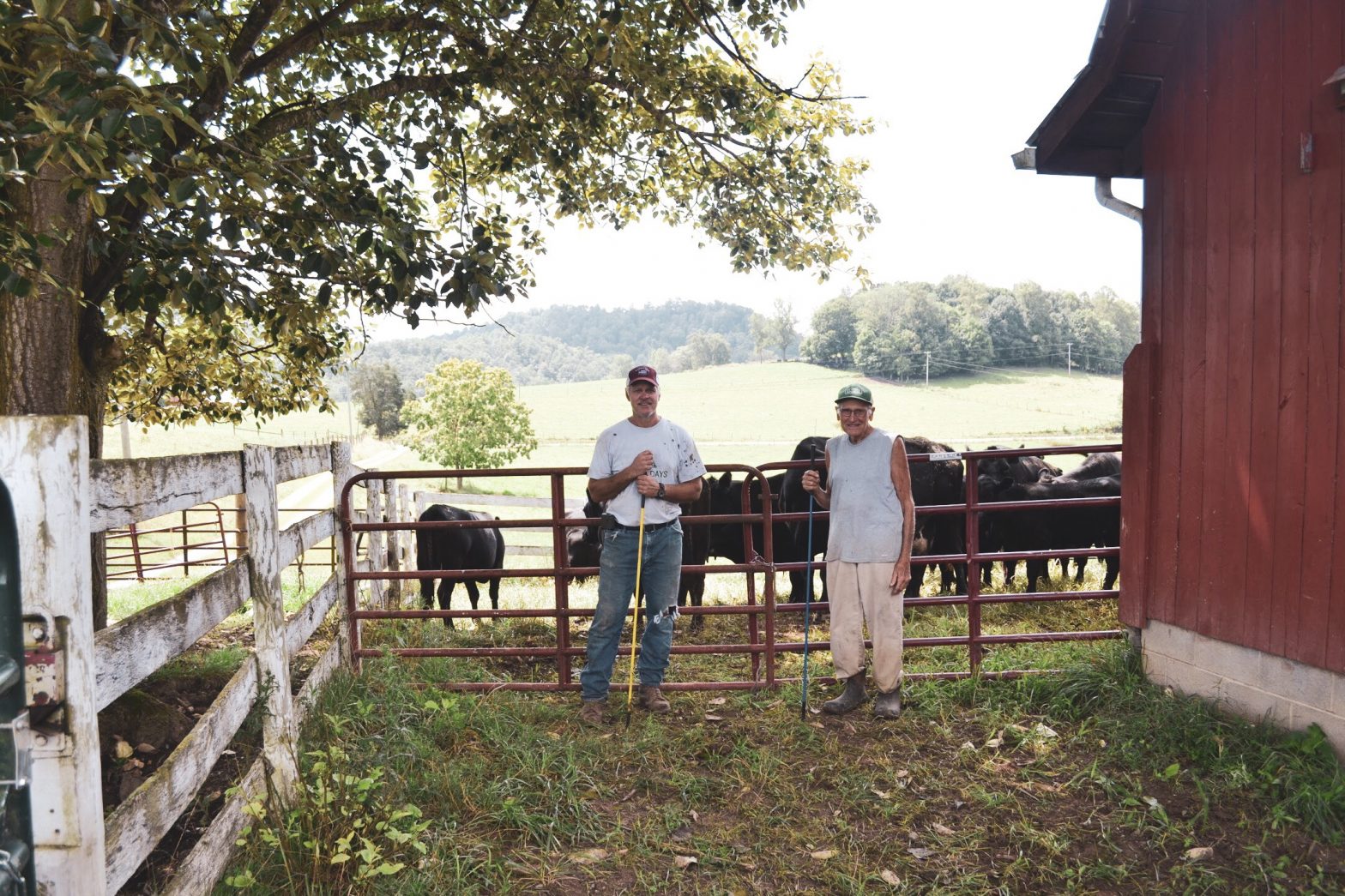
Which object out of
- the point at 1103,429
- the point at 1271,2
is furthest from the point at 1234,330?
the point at 1103,429

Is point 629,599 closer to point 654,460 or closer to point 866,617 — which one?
point 654,460

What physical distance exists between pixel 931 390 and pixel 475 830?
7116 cm

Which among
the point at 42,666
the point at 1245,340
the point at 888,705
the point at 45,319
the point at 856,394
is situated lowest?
the point at 888,705

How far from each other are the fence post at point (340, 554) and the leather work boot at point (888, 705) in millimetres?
3251

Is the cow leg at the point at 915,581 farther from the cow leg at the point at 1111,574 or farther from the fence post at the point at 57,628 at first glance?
the fence post at the point at 57,628

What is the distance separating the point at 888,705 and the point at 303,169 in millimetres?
4357

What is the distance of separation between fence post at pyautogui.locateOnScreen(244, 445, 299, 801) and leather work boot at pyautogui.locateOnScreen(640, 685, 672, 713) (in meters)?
2.18

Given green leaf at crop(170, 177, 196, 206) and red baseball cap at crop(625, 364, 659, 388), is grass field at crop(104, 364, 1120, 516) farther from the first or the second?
green leaf at crop(170, 177, 196, 206)

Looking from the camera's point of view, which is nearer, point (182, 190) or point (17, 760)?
point (17, 760)

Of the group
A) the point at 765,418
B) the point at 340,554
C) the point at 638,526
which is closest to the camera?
the point at 638,526

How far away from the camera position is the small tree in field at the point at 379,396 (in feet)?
212

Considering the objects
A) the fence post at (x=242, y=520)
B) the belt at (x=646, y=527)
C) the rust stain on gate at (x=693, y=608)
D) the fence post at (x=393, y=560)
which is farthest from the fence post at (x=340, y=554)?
the fence post at (x=393, y=560)

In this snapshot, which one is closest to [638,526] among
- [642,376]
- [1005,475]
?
[642,376]

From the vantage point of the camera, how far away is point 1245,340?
194 inches
